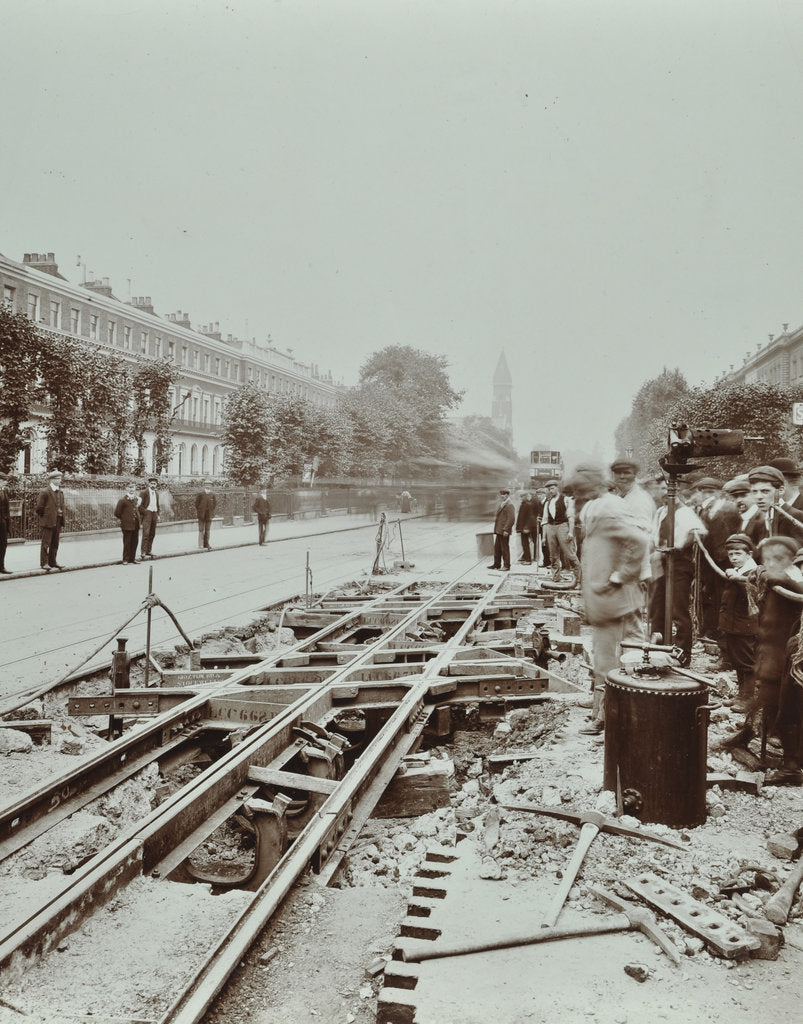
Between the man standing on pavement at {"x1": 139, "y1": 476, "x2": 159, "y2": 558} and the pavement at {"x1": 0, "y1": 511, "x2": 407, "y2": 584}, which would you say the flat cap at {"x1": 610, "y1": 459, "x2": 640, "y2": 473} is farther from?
the man standing on pavement at {"x1": 139, "y1": 476, "x2": 159, "y2": 558}

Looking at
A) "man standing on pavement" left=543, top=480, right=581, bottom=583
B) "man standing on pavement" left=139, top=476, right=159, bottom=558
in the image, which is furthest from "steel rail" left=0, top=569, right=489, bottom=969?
"man standing on pavement" left=139, top=476, right=159, bottom=558

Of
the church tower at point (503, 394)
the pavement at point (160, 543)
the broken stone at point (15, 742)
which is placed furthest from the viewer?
the church tower at point (503, 394)

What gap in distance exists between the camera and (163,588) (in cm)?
Answer: 1551

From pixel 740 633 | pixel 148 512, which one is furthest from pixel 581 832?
pixel 148 512

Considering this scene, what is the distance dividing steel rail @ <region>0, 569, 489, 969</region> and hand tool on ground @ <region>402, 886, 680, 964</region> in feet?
4.27

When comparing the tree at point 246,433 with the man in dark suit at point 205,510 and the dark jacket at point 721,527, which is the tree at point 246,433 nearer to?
the man in dark suit at point 205,510

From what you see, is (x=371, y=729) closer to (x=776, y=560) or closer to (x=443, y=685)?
(x=443, y=685)

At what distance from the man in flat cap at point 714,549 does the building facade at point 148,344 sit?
1982 cm

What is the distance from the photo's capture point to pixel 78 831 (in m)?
4.44

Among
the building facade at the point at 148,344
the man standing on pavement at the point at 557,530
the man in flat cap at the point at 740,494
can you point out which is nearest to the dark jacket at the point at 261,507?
the building facade at the point at 148,344

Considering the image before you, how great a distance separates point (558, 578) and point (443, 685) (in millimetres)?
9516

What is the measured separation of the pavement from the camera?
18453 mm

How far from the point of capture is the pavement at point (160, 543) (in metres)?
18.5

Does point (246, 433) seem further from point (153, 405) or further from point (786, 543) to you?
point (786, 543)
